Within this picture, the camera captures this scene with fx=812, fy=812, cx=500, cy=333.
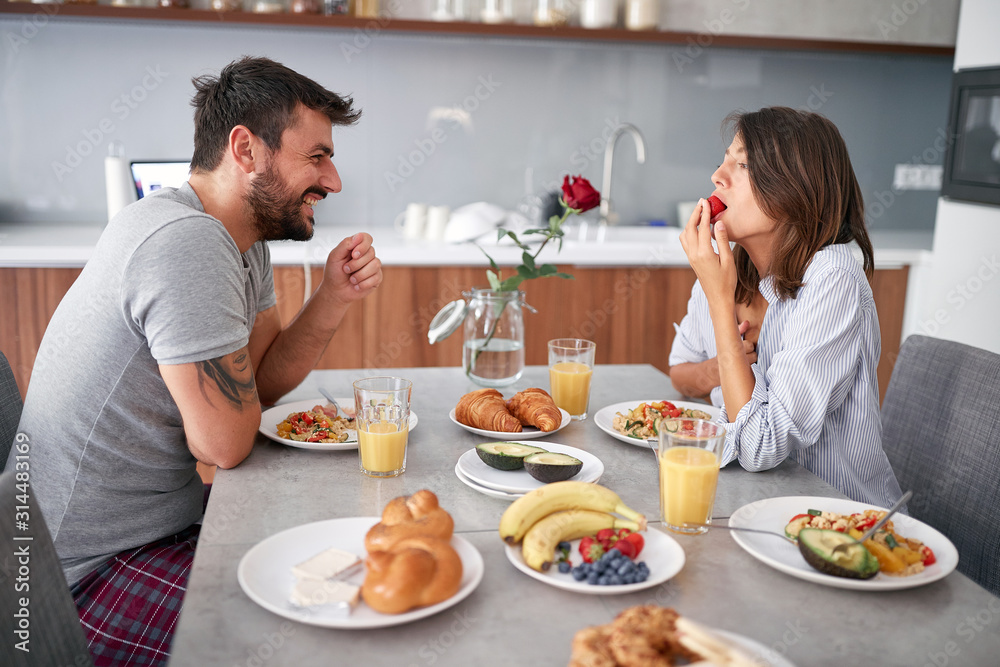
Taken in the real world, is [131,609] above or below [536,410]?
below

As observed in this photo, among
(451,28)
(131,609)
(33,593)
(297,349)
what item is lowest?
(131,609)

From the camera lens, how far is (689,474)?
1.02 m

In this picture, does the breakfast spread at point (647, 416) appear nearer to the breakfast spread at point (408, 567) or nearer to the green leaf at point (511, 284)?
the green leaf at point (511, 284)

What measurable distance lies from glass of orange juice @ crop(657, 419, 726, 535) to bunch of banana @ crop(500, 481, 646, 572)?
85 millimetres

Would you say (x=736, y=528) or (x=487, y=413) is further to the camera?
(x=487, y=413)

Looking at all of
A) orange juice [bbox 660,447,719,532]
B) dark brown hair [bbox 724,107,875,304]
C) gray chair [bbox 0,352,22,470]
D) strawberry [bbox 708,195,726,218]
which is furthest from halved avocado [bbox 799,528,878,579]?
gray chair [bbox 0,352,22,470]

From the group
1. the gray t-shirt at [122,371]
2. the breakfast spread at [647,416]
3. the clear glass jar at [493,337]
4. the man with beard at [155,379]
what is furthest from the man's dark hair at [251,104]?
the breakfast spread at [647,416]

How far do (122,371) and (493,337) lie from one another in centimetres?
67

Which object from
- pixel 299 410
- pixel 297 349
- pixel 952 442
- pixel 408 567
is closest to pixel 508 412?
A: pixel 299 410

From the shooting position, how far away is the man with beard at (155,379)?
1.21 meters

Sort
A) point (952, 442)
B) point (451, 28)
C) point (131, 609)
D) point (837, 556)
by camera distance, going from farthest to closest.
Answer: point (451, 28)
point (952, 442)
point (131, 609)
point (837, 556)

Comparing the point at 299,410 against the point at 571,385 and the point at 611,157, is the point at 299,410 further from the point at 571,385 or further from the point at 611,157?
the point at 611,157

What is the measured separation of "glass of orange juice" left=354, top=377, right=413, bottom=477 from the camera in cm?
118

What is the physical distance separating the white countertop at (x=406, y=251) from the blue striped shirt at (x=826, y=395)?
143cm
